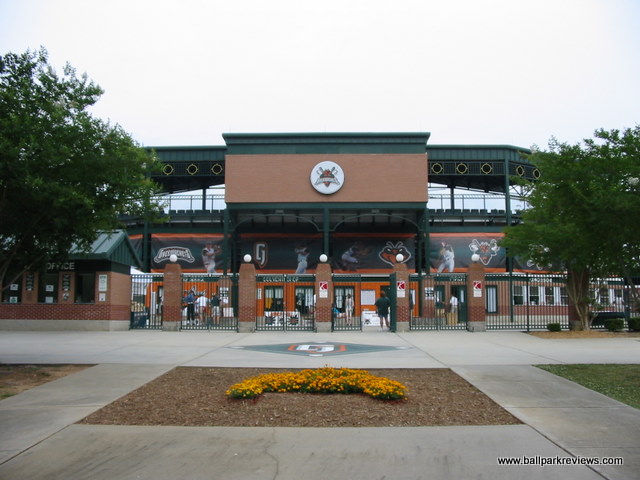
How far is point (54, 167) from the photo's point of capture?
1133 cm

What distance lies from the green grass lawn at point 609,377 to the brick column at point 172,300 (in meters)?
16.3

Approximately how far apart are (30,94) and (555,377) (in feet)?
38.2

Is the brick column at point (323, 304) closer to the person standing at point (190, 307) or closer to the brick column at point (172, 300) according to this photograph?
the brick column at point (172, 300)

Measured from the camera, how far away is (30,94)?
11.4 m

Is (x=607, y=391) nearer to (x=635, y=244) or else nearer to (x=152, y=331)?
(x=635, y=244)

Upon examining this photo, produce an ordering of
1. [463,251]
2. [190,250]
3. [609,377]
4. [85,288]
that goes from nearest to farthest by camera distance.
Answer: [609,377], [85,288], [463,251], [190,250]

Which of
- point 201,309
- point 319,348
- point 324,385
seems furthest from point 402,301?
point 324,385

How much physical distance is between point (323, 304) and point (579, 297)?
10.8 meters

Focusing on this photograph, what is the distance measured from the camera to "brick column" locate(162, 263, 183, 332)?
24250 millimetres

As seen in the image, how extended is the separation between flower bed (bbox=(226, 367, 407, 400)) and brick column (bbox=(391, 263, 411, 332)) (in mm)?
15195

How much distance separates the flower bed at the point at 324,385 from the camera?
8.31 metres

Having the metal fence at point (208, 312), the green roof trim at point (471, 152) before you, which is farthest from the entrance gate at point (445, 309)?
the green roof trim at point (471, 152)

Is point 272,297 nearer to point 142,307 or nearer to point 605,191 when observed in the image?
point 142,307

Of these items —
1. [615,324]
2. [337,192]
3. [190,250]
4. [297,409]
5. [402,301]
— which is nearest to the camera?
[297,409]
